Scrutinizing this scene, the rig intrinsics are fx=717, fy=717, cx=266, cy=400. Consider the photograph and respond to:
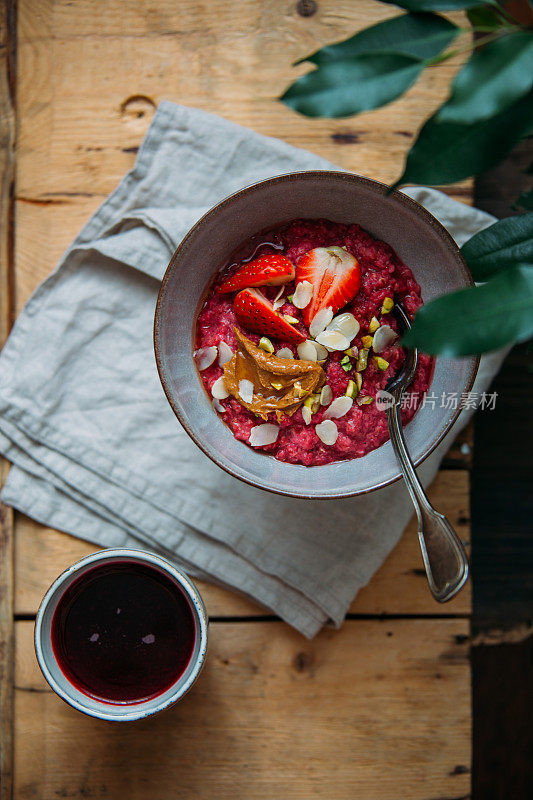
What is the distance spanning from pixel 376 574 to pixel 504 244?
26.5 inches

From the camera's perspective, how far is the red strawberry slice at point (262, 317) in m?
1.19

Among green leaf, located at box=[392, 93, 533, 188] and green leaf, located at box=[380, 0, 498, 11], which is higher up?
green leaf, located at box=[380, 0, 498, 11]

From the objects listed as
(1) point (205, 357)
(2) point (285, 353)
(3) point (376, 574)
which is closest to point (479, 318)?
(2) point (285, 353)

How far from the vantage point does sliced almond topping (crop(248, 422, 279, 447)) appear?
122 centimetres

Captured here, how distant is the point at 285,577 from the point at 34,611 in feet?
1.59

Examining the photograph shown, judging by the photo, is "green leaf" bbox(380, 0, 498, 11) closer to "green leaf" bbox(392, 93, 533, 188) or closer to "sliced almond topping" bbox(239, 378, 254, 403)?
"green leaf" bbox(392, 93, 533, 188)

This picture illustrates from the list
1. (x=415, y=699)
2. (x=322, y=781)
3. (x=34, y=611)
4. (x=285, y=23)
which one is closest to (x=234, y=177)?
(x=285, y=23)

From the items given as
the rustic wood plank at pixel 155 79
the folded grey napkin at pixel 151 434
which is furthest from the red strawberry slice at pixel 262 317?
the rustic wood plank at pixel 155 79

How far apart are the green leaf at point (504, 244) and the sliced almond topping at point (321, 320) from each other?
25 centimetres

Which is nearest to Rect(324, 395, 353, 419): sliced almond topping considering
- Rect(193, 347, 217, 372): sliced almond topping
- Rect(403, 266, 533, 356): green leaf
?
Rect(193, 347, 217, 372): sliced almond topping

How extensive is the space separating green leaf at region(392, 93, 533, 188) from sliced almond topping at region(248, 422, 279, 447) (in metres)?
0.50

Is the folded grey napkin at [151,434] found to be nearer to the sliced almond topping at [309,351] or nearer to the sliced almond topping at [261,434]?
the sliced almond topping at [261,434]

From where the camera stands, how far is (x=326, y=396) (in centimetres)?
120

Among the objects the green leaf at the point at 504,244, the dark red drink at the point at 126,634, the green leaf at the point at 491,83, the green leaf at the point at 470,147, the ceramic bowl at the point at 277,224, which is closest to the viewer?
the green leaf at the point at 491,83
